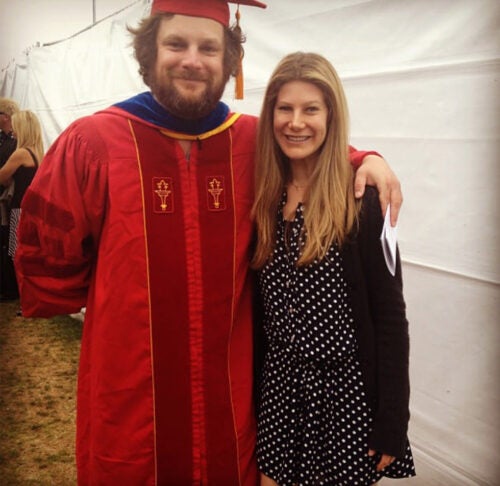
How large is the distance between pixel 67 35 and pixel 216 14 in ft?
11.3

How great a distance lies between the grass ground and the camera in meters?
2.68

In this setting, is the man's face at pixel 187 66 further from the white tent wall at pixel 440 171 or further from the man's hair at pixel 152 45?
the white tent wall at pixel 440 171

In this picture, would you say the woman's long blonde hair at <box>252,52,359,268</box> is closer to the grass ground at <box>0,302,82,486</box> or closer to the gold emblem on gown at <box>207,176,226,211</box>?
the gold emblem on gown at <box>207,176,226,211</box>

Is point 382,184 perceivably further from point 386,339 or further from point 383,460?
point 383,460

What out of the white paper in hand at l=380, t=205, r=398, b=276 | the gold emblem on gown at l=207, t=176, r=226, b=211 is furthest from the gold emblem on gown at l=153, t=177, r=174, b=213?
the white paper in hand at l=380, t=205, r=398, b=276

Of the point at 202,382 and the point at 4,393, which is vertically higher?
the point at 202,382

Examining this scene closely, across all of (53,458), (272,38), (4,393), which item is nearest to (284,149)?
(272,38)

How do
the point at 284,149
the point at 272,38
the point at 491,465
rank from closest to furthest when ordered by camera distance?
1. the point at 284,149
2. the point at 491,465
3. the point at 272,38

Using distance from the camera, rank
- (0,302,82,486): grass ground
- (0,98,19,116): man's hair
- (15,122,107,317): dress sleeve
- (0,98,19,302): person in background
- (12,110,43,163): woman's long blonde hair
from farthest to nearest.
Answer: (0,98,19,116): man's hair → (0,98,19,302): person in background → (12,110,43,163): woman's long blonde hair → (0,302,82,486): grass ground → (15,122,107,317): dress sleeve

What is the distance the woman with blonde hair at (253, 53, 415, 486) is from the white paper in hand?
18mm

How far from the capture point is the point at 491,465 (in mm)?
1856

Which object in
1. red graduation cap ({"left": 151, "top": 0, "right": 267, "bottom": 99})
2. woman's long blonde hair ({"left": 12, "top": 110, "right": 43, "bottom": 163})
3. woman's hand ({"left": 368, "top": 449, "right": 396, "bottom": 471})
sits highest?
red graduation cap ({"left": 151, "top": 0, "right": 267, "bottom": 99})

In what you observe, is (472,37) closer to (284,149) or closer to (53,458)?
(284,149)

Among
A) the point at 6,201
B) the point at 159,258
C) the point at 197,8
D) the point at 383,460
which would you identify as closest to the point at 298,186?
the point at 159,258
